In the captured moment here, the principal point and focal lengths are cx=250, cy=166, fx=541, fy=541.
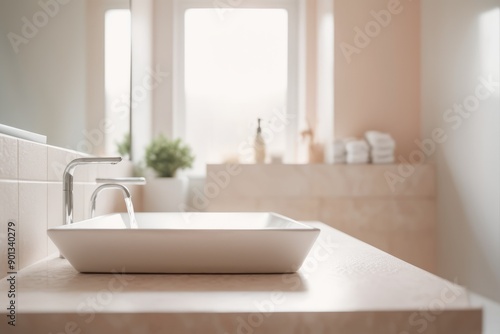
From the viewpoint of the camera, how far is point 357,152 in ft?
10.1

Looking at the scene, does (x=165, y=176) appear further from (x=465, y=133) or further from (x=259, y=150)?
(x=465, y=133)

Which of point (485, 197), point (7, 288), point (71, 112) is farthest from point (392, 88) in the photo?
point (7, 288)

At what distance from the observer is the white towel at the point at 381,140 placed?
10.1 feet

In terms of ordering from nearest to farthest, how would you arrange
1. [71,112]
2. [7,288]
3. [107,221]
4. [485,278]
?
1. [7,288]
2. [107,221]
3. [71,112]
4. [485,278]

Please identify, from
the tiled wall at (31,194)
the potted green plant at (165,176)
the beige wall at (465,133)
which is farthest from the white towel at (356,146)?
the tiled wall at (31,194)

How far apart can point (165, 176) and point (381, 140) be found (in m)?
1.27

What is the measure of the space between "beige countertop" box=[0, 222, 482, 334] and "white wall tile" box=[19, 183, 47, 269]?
15 cm

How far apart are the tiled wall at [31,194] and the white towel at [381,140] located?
1918mm

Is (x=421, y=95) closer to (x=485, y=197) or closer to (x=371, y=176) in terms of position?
(x=371, y=176)

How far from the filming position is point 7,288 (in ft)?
3.03

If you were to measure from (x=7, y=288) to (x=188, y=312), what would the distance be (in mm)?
370

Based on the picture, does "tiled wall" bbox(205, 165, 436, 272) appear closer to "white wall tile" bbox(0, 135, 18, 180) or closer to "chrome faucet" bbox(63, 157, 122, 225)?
"chrome faucet" bbox(63, 157, 122, 225)

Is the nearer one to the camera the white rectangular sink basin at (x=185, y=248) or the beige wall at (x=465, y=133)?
the white rectangular sink basin at (x=185, y=248)

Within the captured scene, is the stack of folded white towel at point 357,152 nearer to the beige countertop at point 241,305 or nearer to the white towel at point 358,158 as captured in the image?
the white towel at point 358,158
